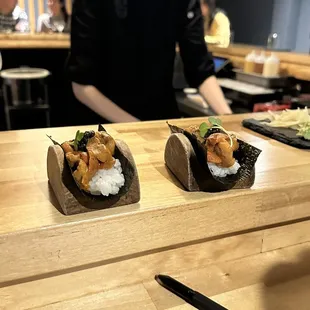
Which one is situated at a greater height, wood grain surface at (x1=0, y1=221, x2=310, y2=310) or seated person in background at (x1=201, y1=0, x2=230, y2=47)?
seated person in background at (x1=201, y1=0, x2=230, y2=47)

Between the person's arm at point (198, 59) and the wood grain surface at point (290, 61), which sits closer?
the person's arm at point (198, 59)

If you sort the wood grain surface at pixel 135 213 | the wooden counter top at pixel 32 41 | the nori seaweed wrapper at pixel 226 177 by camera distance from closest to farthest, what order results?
the wood grain surface at pixel 135 213, the nori seaweed wrapper at pixel 226 177, the wooden counter top at pixel 32 41

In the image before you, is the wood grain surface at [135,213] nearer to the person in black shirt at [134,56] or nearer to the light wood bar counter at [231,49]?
the person in black shirt at [134,56]

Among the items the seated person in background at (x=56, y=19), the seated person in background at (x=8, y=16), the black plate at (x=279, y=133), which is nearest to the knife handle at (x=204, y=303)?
the black plate at (x=279, y=133)

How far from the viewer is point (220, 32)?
3600 millimetres

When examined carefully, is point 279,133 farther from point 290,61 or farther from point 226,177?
point 290,61

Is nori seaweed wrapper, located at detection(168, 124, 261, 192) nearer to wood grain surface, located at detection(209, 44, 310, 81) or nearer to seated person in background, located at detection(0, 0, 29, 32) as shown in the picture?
wood grain surface, located at detection(209, 44, 310, 81)

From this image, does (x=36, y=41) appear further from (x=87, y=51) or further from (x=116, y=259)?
(x=116, y=259)

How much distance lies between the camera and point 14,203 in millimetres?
783

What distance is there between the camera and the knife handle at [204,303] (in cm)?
77

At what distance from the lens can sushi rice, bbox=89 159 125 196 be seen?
0.75m

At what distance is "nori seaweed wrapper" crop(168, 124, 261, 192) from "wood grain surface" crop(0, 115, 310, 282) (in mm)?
20

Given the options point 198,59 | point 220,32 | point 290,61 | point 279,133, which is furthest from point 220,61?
point 279,133

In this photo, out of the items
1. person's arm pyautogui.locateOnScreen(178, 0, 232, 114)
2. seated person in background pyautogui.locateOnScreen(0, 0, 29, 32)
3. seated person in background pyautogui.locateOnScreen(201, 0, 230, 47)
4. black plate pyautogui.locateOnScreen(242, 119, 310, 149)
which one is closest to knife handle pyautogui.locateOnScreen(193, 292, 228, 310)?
black plate pyautogui.locateOnScreen(242, 119, 310, 149)
